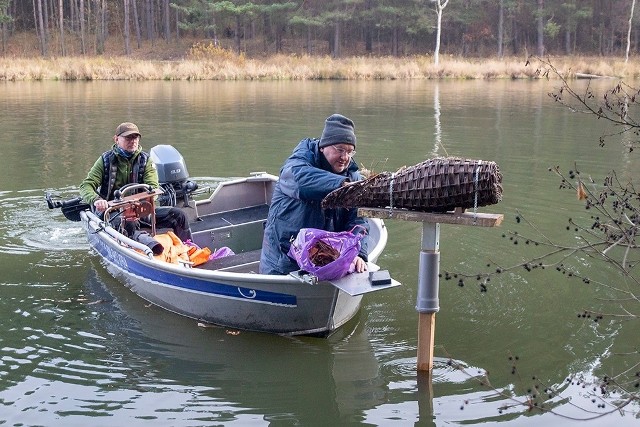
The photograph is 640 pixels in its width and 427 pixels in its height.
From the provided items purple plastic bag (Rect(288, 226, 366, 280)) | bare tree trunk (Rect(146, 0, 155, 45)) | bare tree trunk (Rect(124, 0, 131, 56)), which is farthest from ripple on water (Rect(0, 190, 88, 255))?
bare tree trunk (Rect(146, 0, 155, 45))

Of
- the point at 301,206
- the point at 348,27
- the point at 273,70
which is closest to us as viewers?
the point at 301,206

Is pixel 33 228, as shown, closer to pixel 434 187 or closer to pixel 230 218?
pixel 230 218

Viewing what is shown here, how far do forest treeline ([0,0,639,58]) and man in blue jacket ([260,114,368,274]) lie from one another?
142 ft

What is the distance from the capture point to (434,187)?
5059 millimetres

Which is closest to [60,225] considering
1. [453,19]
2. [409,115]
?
[409,115]

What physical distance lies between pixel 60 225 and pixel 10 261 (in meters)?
1.58

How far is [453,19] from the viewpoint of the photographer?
168 feet

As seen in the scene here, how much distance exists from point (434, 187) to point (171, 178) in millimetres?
4614

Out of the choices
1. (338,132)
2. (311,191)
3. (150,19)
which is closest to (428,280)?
(311,191)

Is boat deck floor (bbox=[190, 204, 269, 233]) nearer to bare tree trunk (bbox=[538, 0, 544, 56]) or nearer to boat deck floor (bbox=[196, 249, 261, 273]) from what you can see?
boat deck floor (bbox=[196, 249, 261, 273])

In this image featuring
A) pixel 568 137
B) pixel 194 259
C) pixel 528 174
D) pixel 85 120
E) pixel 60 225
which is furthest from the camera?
pixel 85 120

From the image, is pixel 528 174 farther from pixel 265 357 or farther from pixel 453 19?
pixel 453 19

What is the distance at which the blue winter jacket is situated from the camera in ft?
18.7

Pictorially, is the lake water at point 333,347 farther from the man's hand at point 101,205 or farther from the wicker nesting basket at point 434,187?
the man's hand at point 101,205
